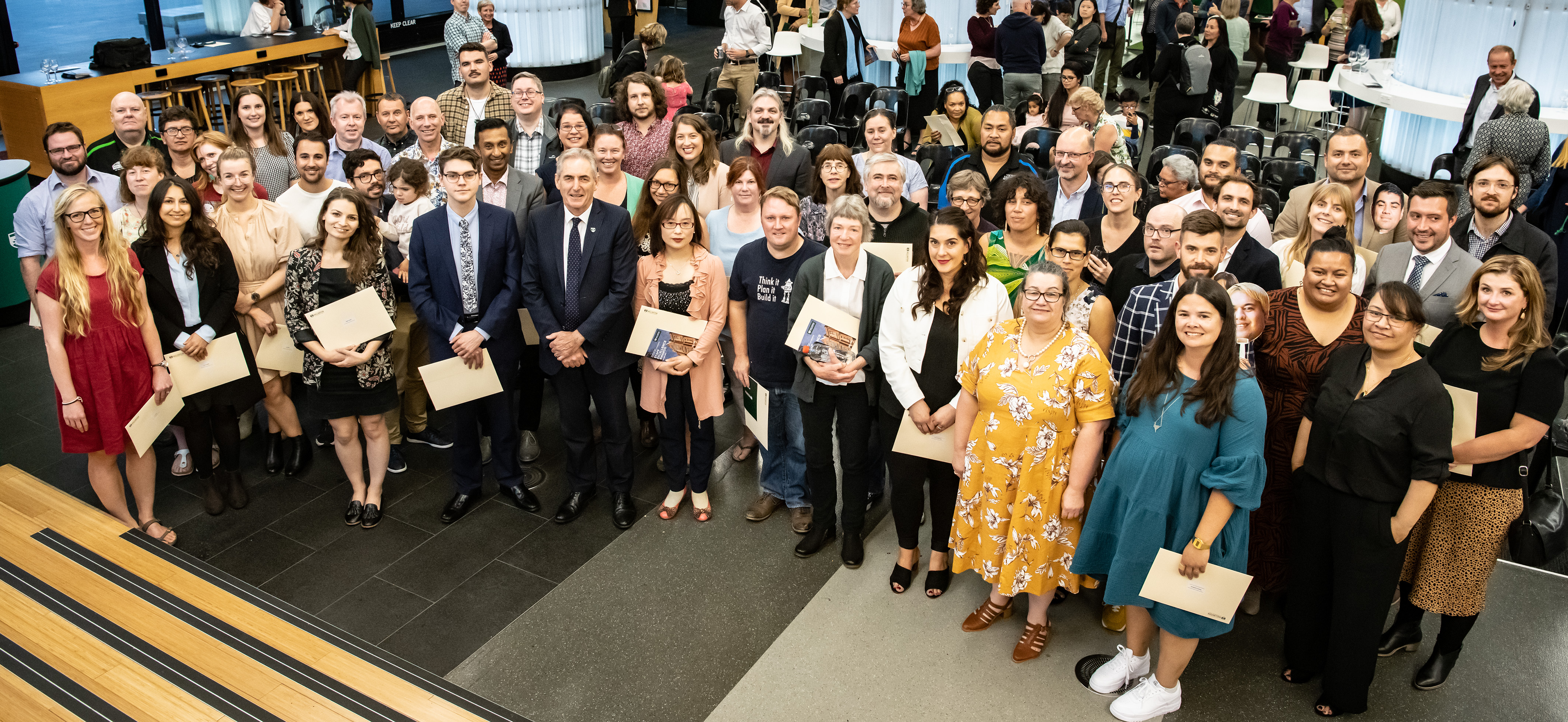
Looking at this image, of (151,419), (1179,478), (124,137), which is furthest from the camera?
(124,137)

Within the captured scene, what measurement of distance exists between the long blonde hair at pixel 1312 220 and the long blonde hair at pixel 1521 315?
968 millimetres

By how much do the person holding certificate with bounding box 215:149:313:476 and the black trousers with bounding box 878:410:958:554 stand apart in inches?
107

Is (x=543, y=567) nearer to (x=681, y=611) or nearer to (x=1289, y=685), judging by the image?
(x=681, y=611)

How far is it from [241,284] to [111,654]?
2038 mm

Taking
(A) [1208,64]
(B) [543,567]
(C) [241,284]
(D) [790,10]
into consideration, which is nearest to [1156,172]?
(A) [1208,64]

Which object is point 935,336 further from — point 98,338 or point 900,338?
point 98,338

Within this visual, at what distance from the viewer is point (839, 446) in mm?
4215

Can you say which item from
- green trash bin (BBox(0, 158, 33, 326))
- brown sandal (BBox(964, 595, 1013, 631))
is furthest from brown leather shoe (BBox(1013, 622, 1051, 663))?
green trash bin (BBox(0, 158, 33, 326))

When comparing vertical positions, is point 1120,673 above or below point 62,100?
below

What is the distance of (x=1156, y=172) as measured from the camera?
21.6ft

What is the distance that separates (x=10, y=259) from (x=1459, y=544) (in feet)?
26.1

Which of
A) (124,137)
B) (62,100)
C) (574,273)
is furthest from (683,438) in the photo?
(62,100)

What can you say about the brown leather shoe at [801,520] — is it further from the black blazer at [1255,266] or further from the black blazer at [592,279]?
the black blazer at [1255,266]

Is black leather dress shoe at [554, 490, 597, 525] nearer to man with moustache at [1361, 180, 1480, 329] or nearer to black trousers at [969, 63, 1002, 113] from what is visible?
man with moustache at [1361, 180, 1480, 329]
